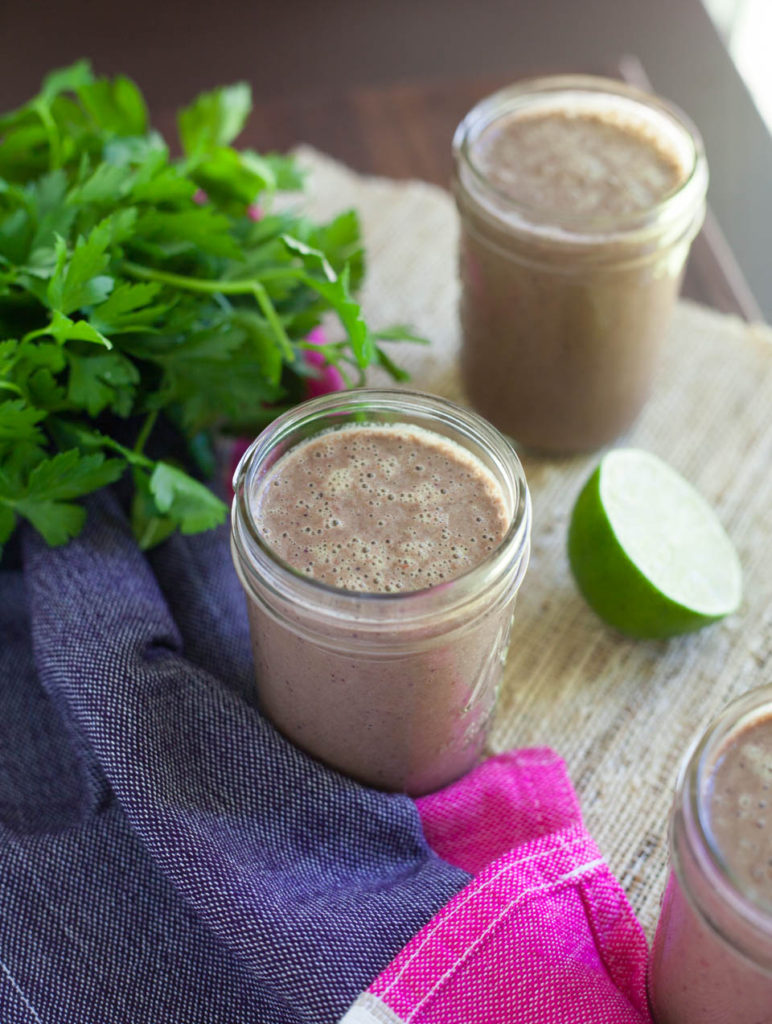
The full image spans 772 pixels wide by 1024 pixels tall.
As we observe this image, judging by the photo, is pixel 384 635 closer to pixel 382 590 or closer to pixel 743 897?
pixel 382 590

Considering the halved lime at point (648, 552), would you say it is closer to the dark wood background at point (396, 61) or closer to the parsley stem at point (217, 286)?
the parsley stem at point (217, 286)

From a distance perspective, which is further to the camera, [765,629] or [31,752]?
[765,629]

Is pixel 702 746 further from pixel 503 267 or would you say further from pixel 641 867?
pixel 503 267

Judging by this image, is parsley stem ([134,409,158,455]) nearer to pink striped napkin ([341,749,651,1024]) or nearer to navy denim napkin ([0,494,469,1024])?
navy denim napkin ([0,494,469,1024])

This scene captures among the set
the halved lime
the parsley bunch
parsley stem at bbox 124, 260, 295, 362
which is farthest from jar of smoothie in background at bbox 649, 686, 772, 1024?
parsley stem at bbox 124, 260, 295, 362

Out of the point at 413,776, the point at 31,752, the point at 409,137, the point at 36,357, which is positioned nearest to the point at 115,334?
the point at 36,357

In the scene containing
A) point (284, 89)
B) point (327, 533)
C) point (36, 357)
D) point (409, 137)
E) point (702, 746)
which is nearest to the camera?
point (702, 746)

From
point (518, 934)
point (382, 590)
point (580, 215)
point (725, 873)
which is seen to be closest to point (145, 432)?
point (382, 590)
